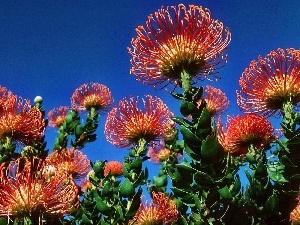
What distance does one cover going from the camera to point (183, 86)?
3518 mm

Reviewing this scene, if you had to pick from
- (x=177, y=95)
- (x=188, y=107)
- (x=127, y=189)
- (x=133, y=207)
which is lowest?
(x=133, y=207)

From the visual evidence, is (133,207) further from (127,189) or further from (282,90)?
(282,90)

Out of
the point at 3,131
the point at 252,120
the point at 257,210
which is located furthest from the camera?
the point at 3,131

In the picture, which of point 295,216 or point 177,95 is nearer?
point 177,95

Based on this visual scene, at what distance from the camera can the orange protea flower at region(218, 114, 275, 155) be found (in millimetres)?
4997

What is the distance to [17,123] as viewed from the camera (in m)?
5.32

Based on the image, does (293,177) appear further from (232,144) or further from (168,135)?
(168,135)

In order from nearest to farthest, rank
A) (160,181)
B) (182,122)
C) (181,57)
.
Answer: (182,122)
(181,57)
(160,181)

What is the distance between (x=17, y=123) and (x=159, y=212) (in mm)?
2273

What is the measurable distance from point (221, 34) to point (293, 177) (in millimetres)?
1522

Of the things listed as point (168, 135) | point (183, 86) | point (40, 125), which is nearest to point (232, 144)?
point (168, 135)

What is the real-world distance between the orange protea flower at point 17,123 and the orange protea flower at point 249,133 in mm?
2711

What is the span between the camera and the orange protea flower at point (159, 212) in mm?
5195

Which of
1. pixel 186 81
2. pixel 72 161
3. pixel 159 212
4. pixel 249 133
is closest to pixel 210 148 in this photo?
pixel 186 81
